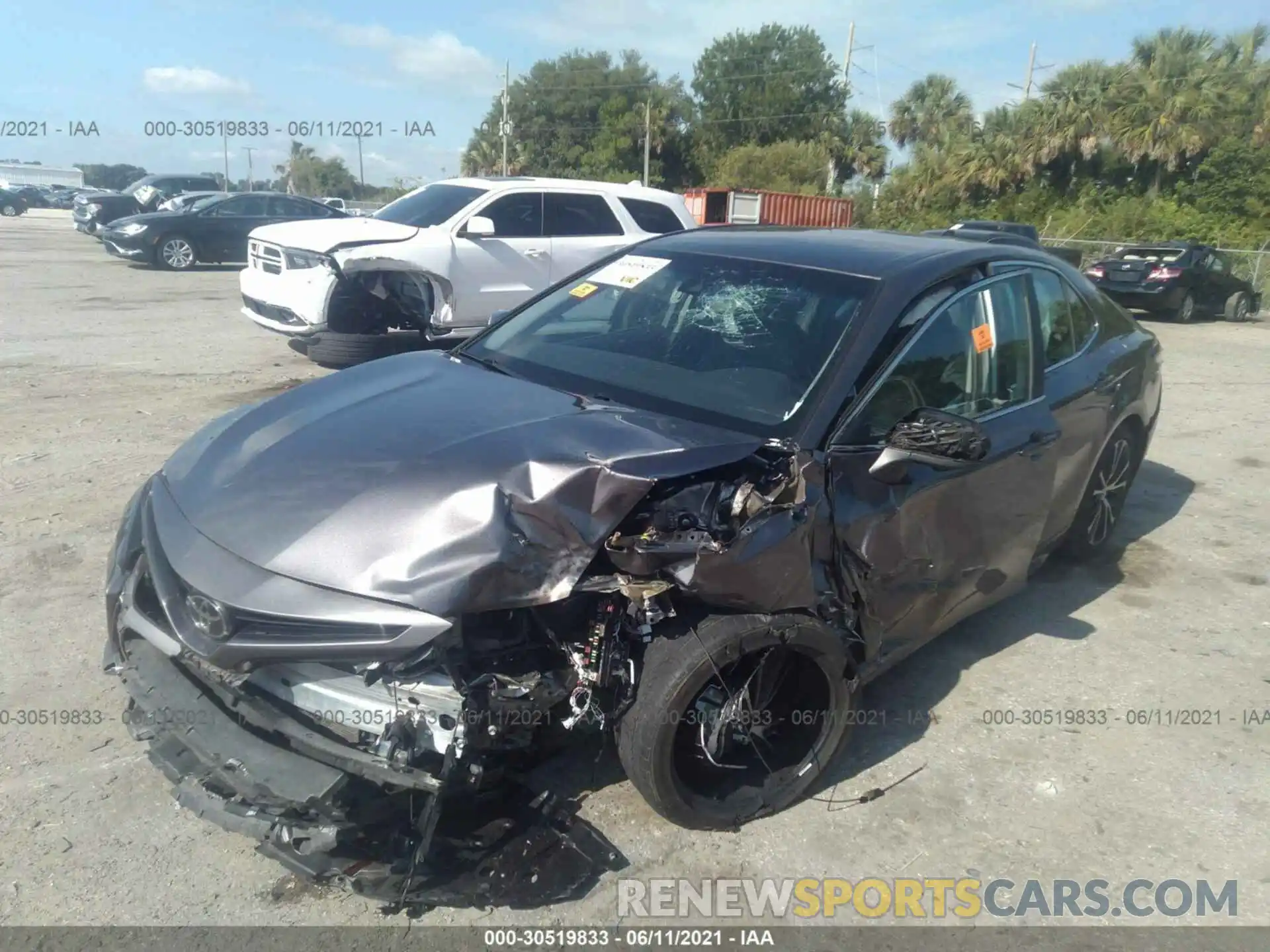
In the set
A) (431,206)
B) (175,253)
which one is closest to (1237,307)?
(431,206)

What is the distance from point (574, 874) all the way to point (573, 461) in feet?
3.75

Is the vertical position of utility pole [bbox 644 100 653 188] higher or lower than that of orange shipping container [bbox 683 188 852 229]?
higher

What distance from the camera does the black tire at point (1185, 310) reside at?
56.1ft

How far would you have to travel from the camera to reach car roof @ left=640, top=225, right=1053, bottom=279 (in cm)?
368

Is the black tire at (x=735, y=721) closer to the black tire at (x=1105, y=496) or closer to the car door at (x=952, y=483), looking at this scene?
the car door at (x=952, y=483)

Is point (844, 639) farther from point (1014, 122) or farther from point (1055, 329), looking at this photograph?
point (1014, 122)

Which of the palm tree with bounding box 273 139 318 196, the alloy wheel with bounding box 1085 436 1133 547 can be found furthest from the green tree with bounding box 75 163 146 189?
the alloy wheel with bounding box 1085 436 1133 547

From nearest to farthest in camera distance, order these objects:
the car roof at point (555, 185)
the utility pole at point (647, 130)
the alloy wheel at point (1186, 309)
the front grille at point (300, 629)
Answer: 1. the front grille at point (300, 629)
2. the car roof at point (555, 185)
3. the alloy wheel at point (1186, 309)
4. the utility pole at point (647, 130)

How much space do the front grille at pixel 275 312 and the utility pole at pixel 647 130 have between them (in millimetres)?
44690

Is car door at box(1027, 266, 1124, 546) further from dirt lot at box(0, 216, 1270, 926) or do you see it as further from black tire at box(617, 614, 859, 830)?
black tire at box(617, 614, 859, 830)

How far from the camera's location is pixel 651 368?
356 centimetres

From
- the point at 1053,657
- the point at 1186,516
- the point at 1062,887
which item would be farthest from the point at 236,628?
the point at 1186,516

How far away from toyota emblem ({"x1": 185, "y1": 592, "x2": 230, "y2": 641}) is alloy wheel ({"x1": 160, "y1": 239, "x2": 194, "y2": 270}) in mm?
17507

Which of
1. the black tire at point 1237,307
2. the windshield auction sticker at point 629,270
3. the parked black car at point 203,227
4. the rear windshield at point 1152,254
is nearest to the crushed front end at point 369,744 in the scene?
the windshield auction sticker at point 629,270
